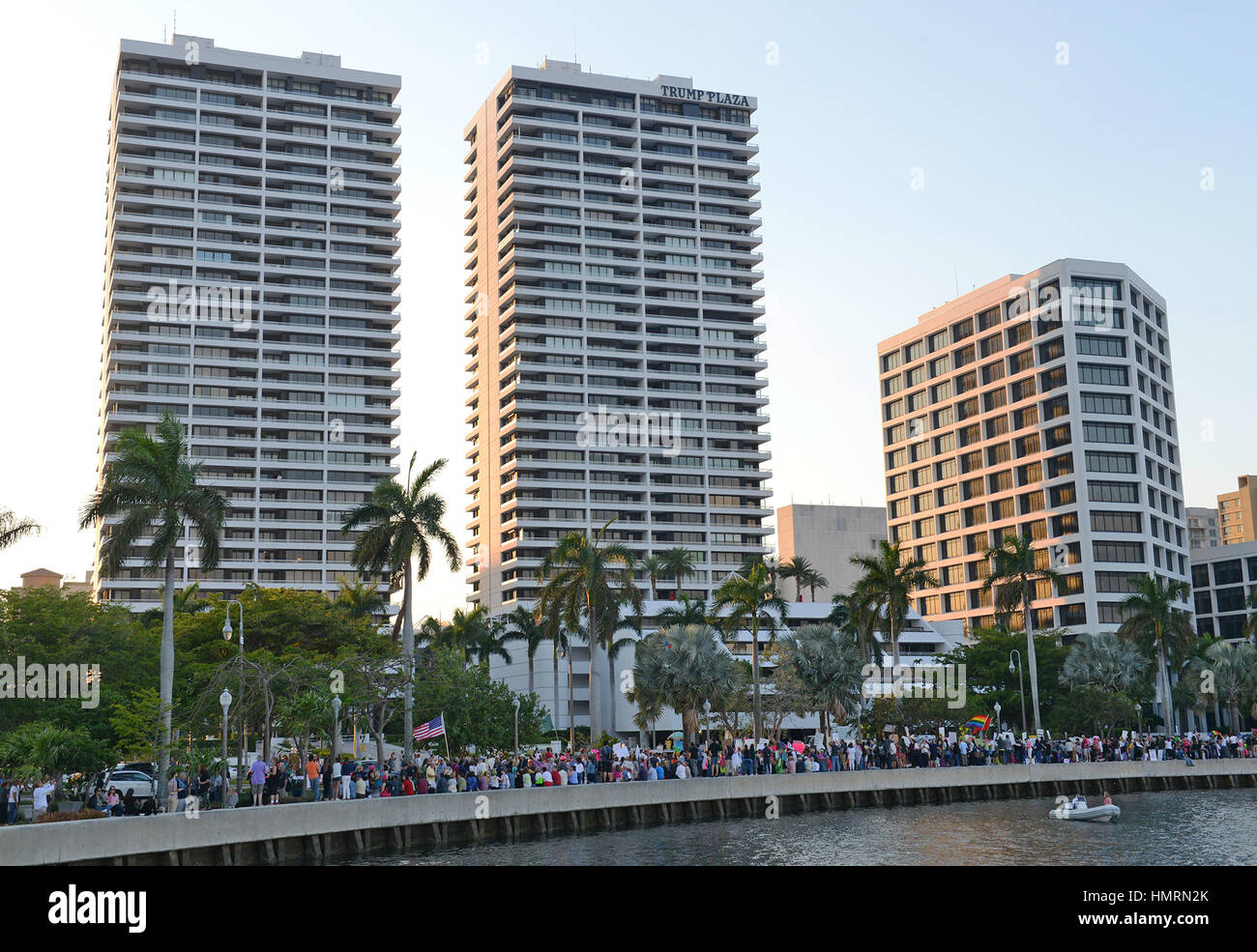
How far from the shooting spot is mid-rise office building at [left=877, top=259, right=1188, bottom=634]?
127 m

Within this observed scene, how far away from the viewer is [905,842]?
42.3 meters

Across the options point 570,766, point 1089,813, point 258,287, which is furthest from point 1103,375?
point 570,766

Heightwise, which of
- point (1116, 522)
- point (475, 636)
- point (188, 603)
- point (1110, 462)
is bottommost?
point (475, 636)

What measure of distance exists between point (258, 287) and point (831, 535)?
84.0 m

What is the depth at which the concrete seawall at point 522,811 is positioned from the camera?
3183 cm

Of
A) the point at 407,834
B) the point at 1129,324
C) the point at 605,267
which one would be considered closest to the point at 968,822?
the point at 407,834

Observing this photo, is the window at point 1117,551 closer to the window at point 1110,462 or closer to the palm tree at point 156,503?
the window at point 1110,462

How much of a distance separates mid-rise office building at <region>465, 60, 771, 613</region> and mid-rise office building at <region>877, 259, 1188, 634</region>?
2663cm

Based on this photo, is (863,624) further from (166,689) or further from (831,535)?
(831,535)

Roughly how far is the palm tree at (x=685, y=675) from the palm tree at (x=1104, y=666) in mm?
27798

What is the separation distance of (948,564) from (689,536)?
32703 mm

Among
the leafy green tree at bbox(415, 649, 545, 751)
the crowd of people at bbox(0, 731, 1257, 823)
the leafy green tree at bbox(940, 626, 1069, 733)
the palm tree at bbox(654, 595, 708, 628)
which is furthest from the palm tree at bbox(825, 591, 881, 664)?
the leafy green tree at bbox(415, 649, 545, 751)

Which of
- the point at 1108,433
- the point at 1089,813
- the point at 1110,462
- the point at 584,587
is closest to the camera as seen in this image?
the point at 1089,813
